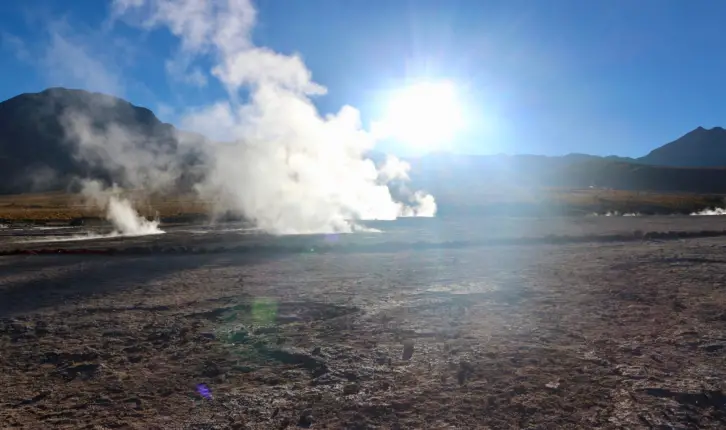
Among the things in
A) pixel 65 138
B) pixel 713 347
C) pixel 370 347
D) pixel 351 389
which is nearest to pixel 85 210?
pixel 370 347

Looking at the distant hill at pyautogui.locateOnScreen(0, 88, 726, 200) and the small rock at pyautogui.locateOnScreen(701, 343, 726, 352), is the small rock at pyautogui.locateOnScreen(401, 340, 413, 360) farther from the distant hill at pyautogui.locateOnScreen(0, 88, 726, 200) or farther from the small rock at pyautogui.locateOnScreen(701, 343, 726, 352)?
the distant hill at pyautogui.locateOnScreen(0, 88, 726, 200)

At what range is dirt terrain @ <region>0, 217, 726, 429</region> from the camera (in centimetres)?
520

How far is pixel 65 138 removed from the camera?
554 feet

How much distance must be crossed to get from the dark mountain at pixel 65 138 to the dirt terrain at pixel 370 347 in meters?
103

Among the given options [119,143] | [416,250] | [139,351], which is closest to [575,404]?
[139,351]

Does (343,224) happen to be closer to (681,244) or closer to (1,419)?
(681,244)

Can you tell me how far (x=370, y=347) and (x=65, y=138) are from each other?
190 meters

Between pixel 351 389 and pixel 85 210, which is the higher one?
pixel 85 210

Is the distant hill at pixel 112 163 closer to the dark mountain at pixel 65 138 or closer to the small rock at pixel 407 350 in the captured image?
the dark mountain at pixel 65 138

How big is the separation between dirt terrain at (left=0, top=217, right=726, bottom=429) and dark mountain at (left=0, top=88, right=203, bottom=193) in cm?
10270

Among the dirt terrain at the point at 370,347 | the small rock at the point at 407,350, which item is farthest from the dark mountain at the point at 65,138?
the small rock at the point at 407,350

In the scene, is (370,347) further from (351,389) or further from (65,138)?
(65,138)

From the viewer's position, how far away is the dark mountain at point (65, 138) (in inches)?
5147

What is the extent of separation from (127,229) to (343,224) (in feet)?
46.0
